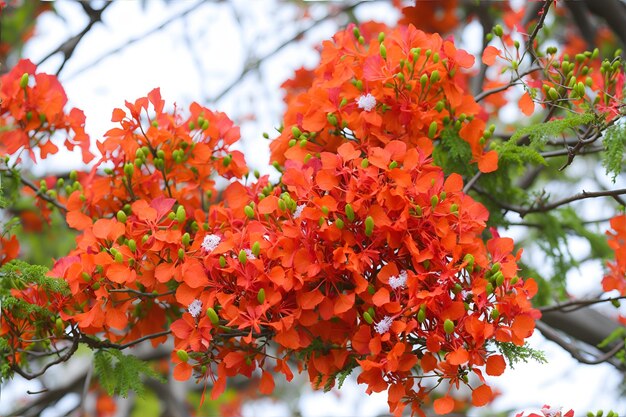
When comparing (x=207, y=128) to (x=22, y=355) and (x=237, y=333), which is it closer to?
(x=237, y=333)

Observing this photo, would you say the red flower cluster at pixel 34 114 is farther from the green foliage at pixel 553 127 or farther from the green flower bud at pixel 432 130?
the green foliage at pixel 553 127

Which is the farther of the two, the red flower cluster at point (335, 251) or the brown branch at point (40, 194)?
the brown branch at point (40, 194)

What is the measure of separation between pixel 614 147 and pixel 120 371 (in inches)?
51.7

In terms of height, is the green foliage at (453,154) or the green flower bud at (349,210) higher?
the green foliage at (453,154)

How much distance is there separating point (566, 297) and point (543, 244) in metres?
0.21

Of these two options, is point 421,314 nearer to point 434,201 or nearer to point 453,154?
point 434,201

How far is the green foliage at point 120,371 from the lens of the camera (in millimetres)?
1953

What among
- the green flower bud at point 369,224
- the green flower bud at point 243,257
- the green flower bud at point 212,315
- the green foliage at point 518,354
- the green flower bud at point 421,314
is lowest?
the green foliage at point 518,354

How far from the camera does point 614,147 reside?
182cm

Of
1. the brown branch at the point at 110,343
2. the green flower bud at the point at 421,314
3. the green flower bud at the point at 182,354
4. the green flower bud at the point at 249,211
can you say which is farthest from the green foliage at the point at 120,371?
the green flower bud at the point at 421,314

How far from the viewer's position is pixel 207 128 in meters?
2.06

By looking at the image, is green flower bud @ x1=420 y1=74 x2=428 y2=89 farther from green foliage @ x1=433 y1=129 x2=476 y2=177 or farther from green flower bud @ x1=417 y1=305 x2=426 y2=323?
green flower bud @ x1=417 y1=305 x2=426 y2=323

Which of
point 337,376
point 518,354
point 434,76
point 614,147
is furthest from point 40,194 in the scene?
point 614,147

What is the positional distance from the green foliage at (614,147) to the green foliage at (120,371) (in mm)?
1189
